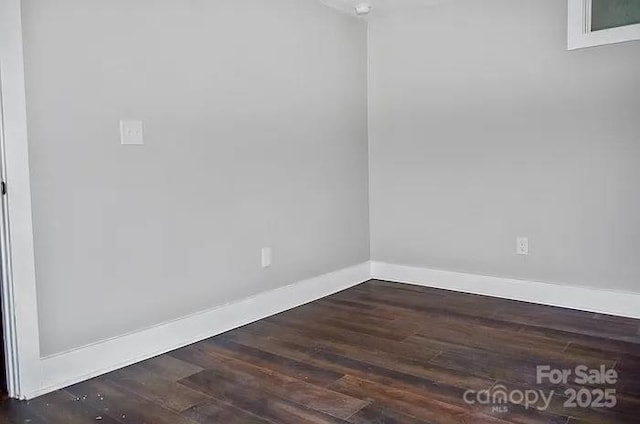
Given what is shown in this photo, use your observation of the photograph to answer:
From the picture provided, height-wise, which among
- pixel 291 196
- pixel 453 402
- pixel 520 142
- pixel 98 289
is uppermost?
pixel 520 142

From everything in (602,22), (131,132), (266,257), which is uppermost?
(602,22)

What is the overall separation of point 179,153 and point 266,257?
937mm

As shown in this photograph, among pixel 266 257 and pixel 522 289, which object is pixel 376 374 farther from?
pixel 522 289

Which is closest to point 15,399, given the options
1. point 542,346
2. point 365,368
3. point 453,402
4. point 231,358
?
point 231,358

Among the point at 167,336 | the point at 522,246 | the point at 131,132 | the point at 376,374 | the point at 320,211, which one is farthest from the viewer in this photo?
the point at 320,211

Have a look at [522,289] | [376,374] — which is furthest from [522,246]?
[376,374]

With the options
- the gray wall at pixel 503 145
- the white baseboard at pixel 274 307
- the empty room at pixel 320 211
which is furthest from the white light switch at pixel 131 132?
the gray wall at pixel 503 145

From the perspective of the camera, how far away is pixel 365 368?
103 inches

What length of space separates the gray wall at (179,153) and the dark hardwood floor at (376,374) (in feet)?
1.10

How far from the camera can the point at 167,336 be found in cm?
293

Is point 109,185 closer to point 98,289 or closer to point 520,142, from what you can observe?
point 98,289

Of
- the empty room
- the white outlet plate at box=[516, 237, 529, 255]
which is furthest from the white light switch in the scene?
the white outlet plate at box=[516, 237, 529, 255]

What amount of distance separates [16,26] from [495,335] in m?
2.81

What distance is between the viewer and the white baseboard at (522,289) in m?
3.37
